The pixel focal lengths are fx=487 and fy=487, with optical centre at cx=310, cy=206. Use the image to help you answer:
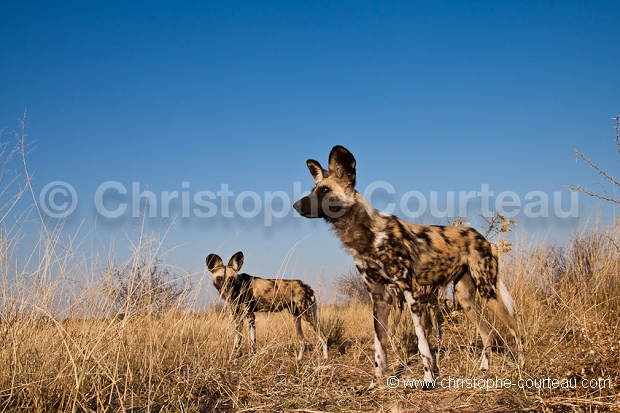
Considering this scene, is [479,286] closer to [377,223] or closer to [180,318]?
[377,223]

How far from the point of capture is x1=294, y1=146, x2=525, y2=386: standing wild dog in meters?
4.70

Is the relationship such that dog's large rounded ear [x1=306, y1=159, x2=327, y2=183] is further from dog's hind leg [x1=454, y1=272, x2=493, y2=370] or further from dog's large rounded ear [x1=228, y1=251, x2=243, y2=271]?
dog's large rounded ear [x1=228, y1=251, x2=243, y2=271]

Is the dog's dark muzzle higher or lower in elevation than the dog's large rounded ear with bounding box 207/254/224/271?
higher

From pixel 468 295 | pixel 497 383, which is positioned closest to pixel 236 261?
pixel 468 295

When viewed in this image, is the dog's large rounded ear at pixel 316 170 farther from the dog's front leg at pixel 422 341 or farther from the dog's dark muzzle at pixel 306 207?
the dog's front leg at pixel 422 341

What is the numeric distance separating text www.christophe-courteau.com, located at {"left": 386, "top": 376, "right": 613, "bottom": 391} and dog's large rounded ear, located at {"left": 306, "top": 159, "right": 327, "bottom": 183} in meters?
2.24

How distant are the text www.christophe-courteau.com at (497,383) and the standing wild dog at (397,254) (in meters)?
0.29

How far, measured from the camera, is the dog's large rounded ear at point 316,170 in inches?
213

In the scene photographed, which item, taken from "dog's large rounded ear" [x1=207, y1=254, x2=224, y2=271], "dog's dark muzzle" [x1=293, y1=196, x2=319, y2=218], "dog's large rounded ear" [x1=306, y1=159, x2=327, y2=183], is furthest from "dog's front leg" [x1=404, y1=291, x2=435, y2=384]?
"dog's large rounded ear" [x1=207, y1=254, x2=224, y2=271]

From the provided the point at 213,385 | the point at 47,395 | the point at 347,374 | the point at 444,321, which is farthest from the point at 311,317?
the point at 47,395

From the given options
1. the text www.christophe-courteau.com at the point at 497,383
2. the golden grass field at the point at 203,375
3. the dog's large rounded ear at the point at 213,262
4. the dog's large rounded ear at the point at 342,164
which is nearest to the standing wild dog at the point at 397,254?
the dog's large rounded ear at the point at 342,164

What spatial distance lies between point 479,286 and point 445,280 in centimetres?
40

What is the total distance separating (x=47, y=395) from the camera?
9.52 feet

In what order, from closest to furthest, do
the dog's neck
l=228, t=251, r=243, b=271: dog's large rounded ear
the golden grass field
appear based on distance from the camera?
the golden grass field, the dog's neck, l=228, t=251, r=243, b=271: dog's large rounded ear
